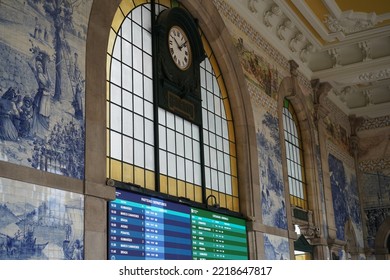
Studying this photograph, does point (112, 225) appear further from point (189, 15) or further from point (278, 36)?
point (278, 36)

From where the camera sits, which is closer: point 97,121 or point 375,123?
point 97,121

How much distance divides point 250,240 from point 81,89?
5701mm

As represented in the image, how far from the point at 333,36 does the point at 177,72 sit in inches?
300

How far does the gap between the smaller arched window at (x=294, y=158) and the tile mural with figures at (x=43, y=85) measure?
28.8 ft

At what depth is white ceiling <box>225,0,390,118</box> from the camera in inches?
598

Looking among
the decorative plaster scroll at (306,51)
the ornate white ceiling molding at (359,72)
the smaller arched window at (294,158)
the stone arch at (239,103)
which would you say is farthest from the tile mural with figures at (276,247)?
the ornate white ceiling molding at (359,72)

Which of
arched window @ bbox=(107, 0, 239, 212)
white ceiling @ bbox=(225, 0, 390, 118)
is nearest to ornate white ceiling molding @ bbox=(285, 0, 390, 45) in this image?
white ceiling @ bbox=(225, 0, 390, 118)

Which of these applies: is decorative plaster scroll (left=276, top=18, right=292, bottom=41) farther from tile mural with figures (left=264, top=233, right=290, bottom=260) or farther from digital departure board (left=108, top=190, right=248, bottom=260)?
digital departure board (left=108, top=190, right=248, bottom=260)

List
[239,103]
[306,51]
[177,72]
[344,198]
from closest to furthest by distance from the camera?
1. [177,72]
2. [239,103]
3. [306,51]
4. [344,198]

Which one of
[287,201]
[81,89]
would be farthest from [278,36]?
[81,89]

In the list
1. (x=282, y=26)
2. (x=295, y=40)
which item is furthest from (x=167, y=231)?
(x=295, y=40)

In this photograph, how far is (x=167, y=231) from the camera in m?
9.90

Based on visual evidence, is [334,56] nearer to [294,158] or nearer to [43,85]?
[294,158]

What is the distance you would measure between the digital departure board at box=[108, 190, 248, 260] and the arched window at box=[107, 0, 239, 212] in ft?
1.11
